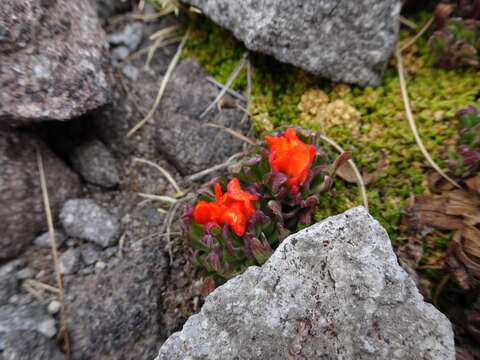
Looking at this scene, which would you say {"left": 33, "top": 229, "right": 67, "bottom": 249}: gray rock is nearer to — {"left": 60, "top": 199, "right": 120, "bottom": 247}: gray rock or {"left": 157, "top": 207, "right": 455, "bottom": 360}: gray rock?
{"left": 60, "top": 199, "right": 120, "bottom": 247}: gray rock

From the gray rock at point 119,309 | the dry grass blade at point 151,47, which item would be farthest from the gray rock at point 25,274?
the dry grass blade at point 151,47

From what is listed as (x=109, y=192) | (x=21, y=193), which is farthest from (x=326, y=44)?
(x=21, y=193)

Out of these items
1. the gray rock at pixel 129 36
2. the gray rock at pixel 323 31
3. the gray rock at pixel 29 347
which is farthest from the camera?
the gray rock at pixel 129 36

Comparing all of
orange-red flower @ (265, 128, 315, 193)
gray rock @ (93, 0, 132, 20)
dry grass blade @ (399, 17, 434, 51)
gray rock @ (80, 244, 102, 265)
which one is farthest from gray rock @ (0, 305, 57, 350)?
dry grass blade @ (399, 17, 434, 51)

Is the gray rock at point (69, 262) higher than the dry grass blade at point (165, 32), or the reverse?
the dry grass blade at point (165, 32)

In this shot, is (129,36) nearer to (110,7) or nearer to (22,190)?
A: (110,7)

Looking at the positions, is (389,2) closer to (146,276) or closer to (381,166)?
(381,166)

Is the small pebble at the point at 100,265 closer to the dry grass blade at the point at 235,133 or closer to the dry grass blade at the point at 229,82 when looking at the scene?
the dry grass blade at the point at 235,133
